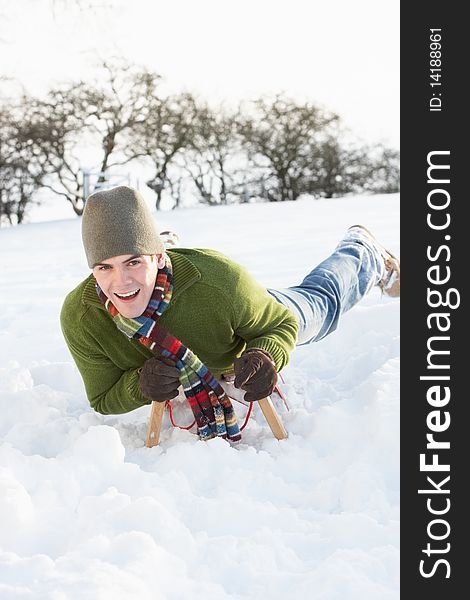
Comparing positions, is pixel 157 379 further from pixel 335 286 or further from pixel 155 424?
pixel 335 286

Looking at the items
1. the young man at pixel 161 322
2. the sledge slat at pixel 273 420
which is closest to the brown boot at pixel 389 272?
the young man at pixel 161 322

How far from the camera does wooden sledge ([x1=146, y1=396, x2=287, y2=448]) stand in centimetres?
286

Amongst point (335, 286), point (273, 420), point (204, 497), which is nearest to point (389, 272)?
point (335, 286)

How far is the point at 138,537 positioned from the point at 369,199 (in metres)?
12.1

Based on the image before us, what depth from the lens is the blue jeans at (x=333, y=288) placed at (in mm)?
3555

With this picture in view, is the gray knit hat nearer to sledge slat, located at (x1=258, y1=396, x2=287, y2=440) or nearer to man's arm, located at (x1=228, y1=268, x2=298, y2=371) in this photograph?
man's arm, located at (x1=228, y1=268, x2=298, y2=371)

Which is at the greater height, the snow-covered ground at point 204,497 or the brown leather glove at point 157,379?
the brown leather glove at point 157,379

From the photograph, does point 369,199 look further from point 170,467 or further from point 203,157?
point 170,467

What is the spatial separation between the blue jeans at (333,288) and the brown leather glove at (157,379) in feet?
2.76

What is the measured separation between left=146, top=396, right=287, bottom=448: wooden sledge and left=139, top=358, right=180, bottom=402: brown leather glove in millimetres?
109

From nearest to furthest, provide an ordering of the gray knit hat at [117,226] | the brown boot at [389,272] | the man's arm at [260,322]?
1. the gray knit hat at [117,226]
2. the man's arm at [260,322]
3. the brown boot at [389,272]

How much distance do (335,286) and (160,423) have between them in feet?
4.37

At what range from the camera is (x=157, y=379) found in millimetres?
Answer: 2734

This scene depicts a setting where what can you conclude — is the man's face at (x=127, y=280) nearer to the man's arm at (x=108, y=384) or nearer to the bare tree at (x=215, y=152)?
the man's arm at (x=108, y=384)
